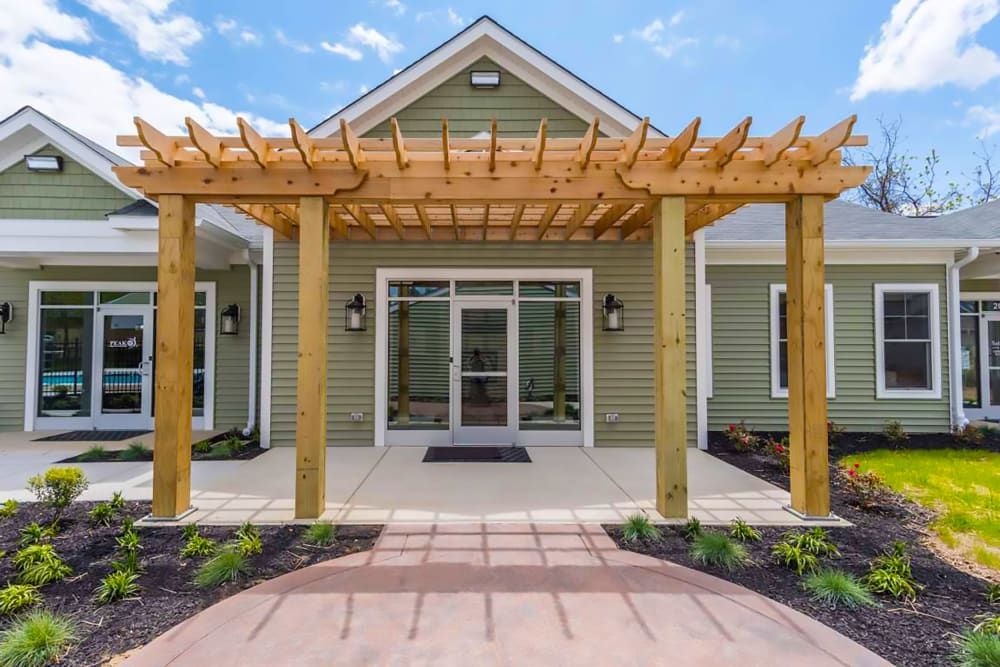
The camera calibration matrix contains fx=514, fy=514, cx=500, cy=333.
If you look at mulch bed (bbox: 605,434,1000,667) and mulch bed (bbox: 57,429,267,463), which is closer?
mulch bed (bbox: 605,434,1000,667)

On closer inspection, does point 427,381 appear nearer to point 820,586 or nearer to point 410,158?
point 410,158

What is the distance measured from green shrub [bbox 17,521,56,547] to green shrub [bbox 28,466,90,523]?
0.18 meters

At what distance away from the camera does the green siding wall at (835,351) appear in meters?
7.82

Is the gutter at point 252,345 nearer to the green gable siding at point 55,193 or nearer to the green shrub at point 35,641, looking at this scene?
the green gable siding at point 55,193

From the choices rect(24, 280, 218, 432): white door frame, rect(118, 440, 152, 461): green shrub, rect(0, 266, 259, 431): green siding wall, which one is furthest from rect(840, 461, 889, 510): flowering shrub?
rect(24, 280, 218, 432): white door frame

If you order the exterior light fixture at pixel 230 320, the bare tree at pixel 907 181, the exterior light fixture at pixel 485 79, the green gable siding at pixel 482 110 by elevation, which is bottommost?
the exterior light fixture at pixel 230 320

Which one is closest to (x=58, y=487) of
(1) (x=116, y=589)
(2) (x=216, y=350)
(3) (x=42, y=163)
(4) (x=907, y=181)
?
(1) (x=116, y=589)

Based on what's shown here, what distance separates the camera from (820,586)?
2.92 metres

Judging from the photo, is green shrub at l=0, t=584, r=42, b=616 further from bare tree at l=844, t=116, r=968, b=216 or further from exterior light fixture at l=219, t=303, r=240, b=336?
bare tree at l=844, t=116, r=968, b=216

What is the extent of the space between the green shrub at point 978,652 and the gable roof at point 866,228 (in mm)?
5883

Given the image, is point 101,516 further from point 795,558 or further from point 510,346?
point 795,558

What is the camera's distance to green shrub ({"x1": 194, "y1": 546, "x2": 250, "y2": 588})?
302cm

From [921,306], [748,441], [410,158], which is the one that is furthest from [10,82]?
[921,306]

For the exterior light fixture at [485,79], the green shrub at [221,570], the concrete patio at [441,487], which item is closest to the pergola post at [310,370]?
the concrete patio at [441,487]
